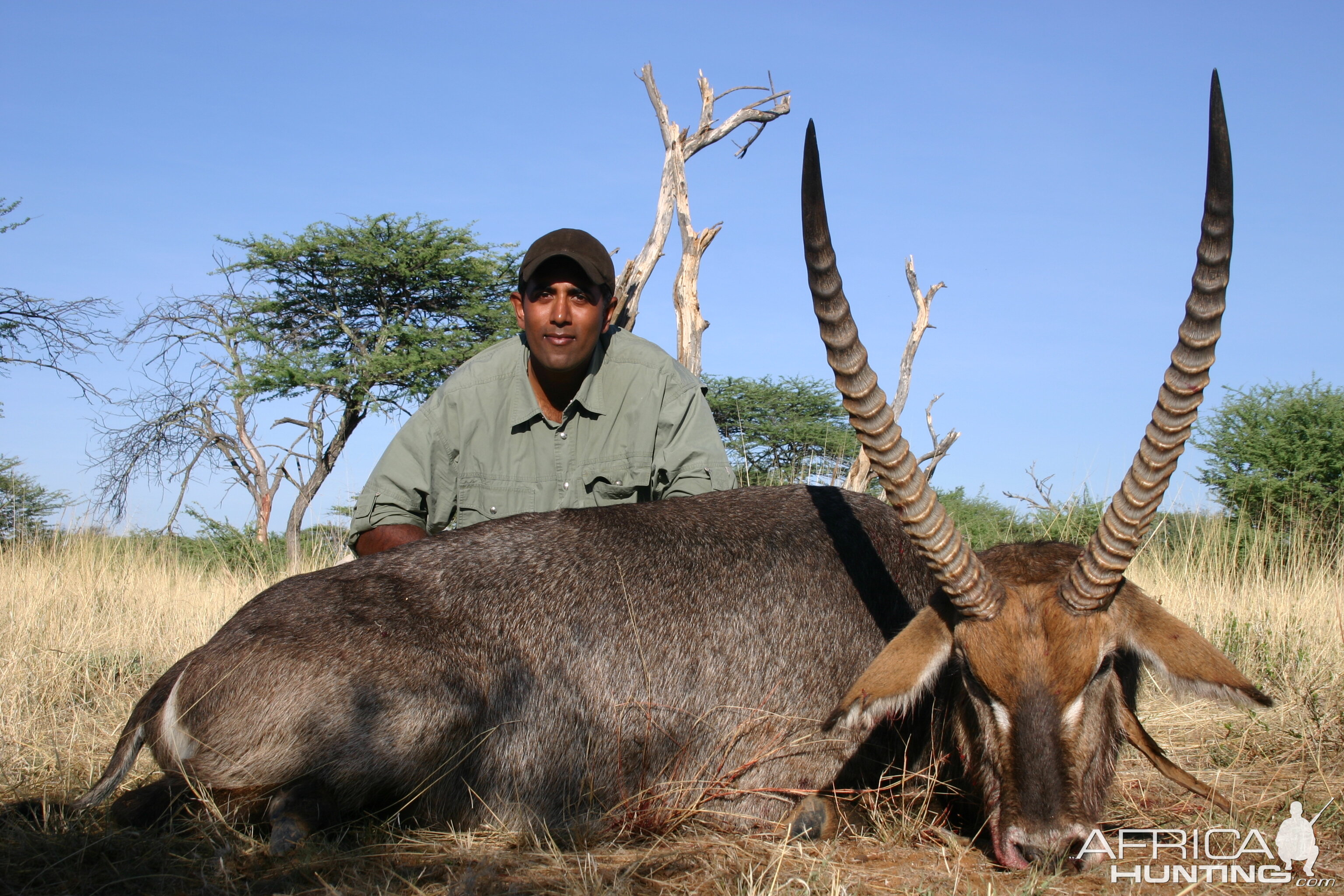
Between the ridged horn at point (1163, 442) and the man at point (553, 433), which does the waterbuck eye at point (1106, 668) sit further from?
the man at point (553, 433)

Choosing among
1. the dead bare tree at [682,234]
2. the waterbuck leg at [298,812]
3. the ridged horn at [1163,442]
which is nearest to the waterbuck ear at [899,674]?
the ridged horn at [1163,442]

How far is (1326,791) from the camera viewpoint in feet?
12.5

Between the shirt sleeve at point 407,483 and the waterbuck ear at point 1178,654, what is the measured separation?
132 inches

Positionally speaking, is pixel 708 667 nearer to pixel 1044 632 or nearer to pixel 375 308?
pixel 1044 632

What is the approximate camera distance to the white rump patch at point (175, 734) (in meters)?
3.23

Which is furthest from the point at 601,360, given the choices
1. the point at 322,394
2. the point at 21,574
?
the point at 322,394

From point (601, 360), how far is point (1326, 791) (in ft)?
12.3

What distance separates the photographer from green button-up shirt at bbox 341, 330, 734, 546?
→ 515cm

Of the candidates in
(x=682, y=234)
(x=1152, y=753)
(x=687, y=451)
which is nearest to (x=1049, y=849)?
(x=1152, y=753)

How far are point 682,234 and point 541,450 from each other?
23.3 ft

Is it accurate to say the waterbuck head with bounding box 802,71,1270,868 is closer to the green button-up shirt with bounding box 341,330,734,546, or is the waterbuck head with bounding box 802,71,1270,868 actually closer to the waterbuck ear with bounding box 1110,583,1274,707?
the waterbuck ear with bounding box 1110,583,1274,707

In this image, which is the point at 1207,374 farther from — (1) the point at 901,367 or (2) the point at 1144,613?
(1) the point at 901,367

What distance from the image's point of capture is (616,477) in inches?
204

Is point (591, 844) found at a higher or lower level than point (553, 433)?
lower
